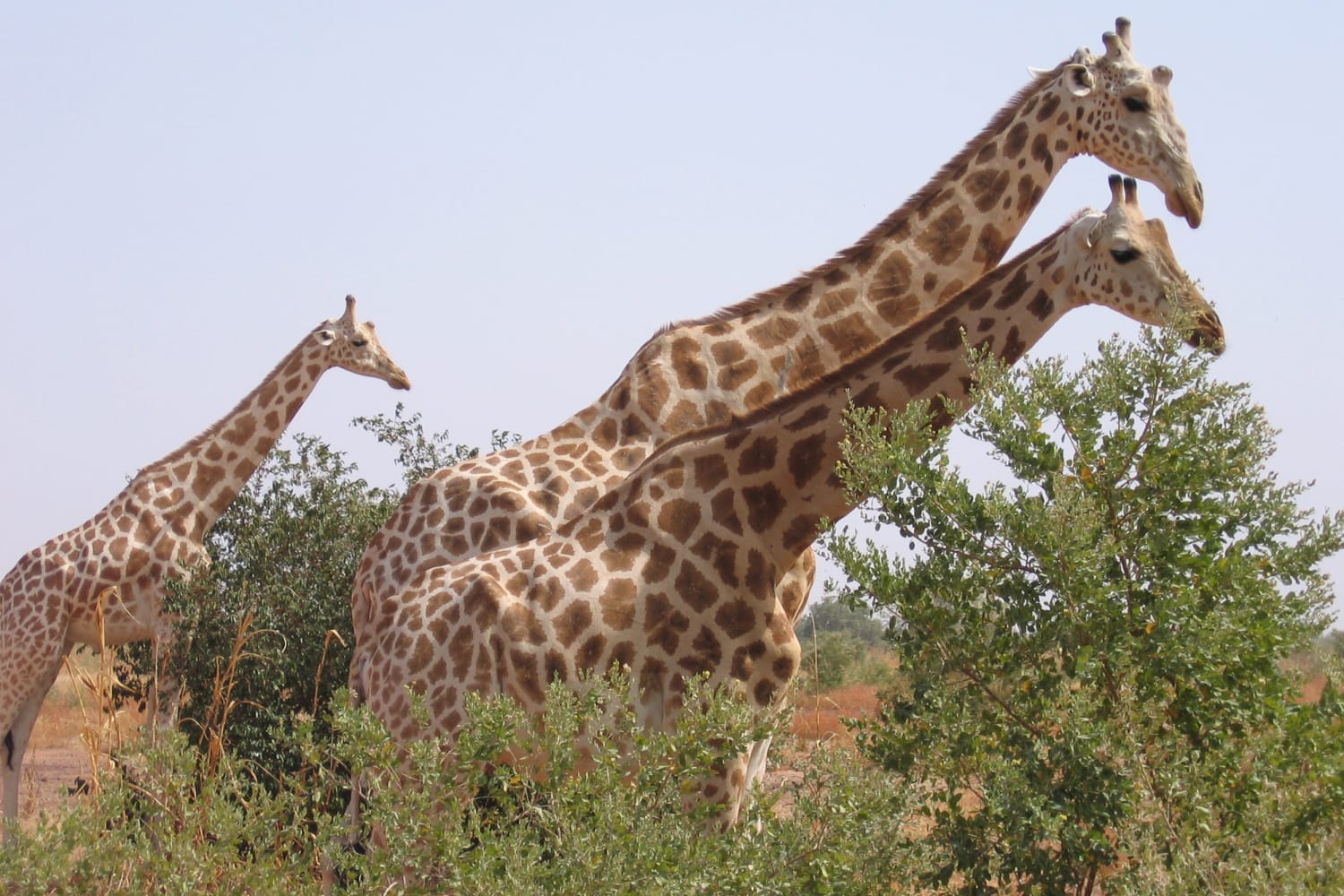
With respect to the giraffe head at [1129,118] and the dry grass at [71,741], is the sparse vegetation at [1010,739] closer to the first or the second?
the dry grass at [71,741]

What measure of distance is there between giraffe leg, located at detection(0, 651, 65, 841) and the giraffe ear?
753 cm

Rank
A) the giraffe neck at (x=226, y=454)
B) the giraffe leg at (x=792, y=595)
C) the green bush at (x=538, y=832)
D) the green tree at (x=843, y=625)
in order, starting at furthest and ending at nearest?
the green tree at (x=843, y=625) < the giraffe neck at (x=226, y=454) < the giraffe leg at (x=792, y=595) < the green bush at (x=538, y=832)

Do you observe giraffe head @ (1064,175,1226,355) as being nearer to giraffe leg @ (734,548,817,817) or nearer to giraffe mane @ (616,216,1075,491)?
giraffe mane @ (616,216,1075,491)

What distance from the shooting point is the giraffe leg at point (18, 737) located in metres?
11.0

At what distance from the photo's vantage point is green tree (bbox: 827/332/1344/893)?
4.49 meters

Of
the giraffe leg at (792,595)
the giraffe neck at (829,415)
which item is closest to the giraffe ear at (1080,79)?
the giraffe neck at (829,415)

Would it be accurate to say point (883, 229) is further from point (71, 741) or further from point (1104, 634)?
point (71, 741)

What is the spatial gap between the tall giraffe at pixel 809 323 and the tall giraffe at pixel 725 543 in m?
1.32

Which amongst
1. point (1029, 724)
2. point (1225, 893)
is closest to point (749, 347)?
point (1029, 724)

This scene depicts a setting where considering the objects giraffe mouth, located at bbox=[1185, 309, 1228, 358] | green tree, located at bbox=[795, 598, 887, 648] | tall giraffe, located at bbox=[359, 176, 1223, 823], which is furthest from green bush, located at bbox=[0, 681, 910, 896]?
green tree, located at bbox=[795, 598, 887, 648]

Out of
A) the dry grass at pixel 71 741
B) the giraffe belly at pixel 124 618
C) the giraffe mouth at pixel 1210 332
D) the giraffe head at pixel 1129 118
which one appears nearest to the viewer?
the giraffe mouth at pixel 1210 332

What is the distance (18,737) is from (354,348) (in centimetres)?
355

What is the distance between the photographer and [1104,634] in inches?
182

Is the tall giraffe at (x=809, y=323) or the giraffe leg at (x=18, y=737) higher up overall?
the tall giraffe at (x=809, y=323)
